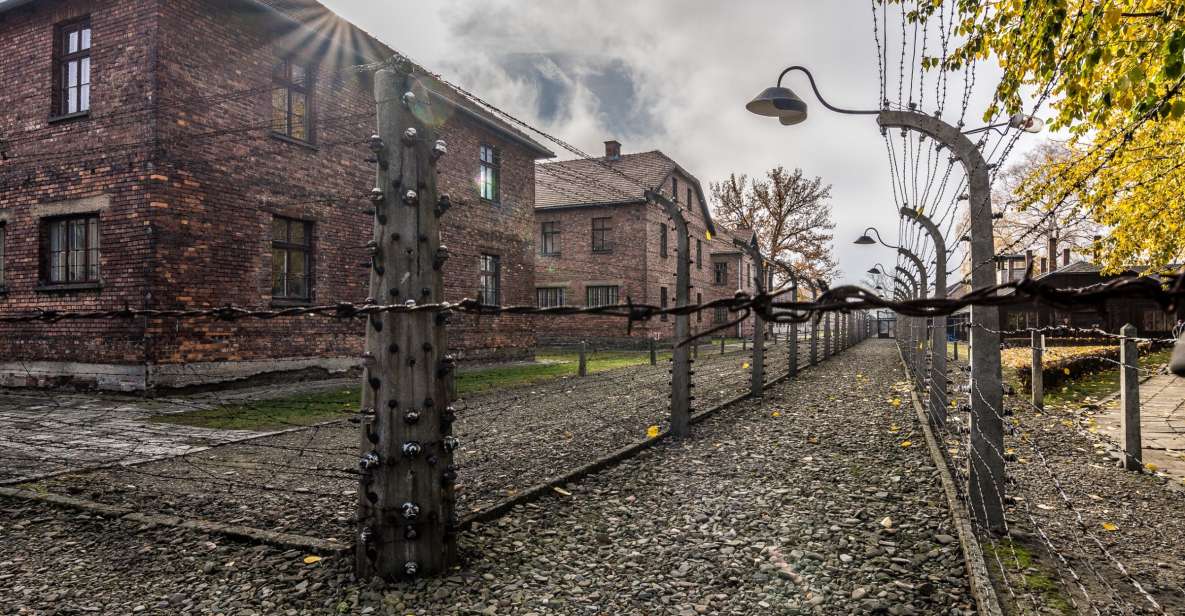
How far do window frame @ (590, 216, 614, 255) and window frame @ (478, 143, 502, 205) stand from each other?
35.5 ft

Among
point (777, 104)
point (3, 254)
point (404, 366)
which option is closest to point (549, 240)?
point (3, 254)

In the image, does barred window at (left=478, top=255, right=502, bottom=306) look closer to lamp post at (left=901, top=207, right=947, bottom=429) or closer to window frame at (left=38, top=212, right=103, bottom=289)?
window frame at (left=38, top=212, right=103, bottom=289)

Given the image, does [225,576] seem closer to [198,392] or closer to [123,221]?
[198,392]

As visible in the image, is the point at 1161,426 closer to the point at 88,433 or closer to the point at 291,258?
the point at 88,433

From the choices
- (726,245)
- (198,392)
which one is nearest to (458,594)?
(198,392)

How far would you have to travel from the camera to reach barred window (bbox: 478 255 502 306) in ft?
61.4

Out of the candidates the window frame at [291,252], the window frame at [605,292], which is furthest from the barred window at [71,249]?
the window frame at [605,292]

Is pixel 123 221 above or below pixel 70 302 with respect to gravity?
above

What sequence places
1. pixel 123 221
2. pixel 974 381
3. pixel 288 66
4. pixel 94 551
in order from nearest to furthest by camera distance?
1. pixel 94 551
2. pixel 974 381
3. pixel 123 221
4. pixel 288 66

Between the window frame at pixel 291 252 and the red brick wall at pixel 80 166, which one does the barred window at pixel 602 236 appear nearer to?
the window frame at pixel 291 252

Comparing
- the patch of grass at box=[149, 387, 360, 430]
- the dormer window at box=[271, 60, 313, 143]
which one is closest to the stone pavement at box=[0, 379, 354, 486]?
the patch of grass at box=[149, 387, 360, 430]

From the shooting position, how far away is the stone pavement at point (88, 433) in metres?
5.87

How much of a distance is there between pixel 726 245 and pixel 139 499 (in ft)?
144

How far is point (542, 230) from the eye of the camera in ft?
101
